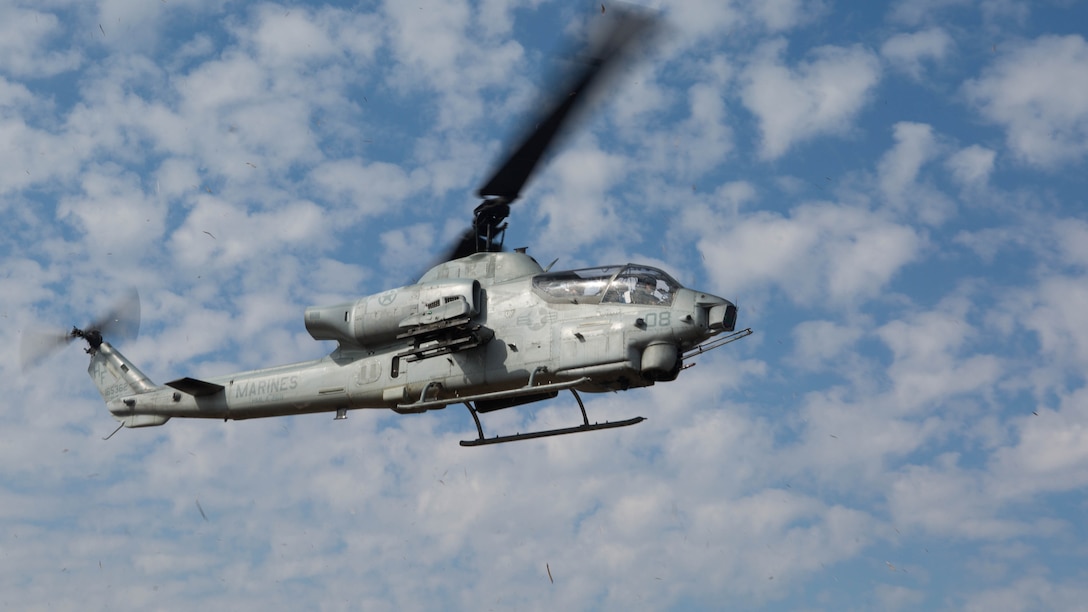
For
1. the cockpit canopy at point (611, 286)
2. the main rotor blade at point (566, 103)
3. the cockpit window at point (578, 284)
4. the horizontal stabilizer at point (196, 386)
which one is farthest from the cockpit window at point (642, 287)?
the horizontal stabilizer at point (196, 386)

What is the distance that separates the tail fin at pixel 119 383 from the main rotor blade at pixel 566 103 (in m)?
9.50

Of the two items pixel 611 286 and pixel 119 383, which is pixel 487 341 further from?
pixel 119 383

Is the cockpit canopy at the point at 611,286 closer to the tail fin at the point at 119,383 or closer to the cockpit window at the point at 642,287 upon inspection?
the cockpit window at the point at 642,287

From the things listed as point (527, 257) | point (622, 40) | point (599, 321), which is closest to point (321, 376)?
point (527, 257)

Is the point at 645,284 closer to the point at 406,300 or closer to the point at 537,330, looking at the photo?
the point at 537,330

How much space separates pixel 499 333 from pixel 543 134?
3612mm

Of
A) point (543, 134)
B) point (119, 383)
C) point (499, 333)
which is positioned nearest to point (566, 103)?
point (543, 134)

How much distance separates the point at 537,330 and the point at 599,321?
1.18 metres

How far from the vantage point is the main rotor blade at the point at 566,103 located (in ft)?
48.9

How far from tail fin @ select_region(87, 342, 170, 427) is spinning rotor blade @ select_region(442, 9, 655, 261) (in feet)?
24.9

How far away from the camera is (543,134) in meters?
17.4

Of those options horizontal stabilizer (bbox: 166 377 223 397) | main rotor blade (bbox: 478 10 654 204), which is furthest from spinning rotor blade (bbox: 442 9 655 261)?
horizontal stabilizer (bbox: 166 377 223 397)

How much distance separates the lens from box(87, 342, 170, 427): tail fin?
23.4 meters

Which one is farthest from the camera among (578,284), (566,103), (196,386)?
(196,386)
